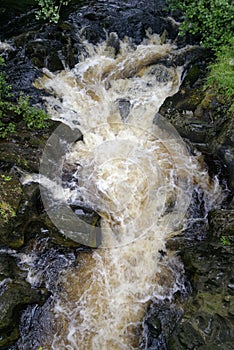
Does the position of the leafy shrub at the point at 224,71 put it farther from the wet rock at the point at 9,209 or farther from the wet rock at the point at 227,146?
the wet rock at the point at 9,209

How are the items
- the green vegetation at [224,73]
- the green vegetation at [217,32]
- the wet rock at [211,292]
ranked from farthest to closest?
the green vegetation at [217,32]
the green vegetation at [224,73]
the wet rock at [211,292]

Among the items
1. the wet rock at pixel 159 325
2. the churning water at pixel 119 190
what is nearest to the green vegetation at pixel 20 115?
the churning water at pixel 119 190

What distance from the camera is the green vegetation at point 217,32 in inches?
308

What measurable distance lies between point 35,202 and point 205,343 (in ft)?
12.6

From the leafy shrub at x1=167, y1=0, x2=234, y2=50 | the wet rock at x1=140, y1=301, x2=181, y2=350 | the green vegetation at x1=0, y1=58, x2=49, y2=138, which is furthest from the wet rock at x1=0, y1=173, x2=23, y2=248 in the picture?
the leafy shrub at x1=167, y1=0, x2=234, y2=50

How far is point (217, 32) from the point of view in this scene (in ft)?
28.0

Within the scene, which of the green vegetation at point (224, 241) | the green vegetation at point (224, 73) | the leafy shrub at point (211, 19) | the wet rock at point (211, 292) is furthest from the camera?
the leafy shrub at point (211, 19)

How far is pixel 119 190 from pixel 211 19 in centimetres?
498

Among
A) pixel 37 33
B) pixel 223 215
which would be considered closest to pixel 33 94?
pixel 37 33

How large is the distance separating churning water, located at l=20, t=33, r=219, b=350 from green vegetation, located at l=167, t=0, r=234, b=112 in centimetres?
118

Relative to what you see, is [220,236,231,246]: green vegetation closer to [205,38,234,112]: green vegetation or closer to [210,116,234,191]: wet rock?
[210,116,234,191]: wet rock

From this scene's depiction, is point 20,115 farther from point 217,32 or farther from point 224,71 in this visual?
point 217,32

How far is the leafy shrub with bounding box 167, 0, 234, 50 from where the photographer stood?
8156 millimetres

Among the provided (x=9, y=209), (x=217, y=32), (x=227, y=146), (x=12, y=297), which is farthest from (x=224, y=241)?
(x=217, y=32)
